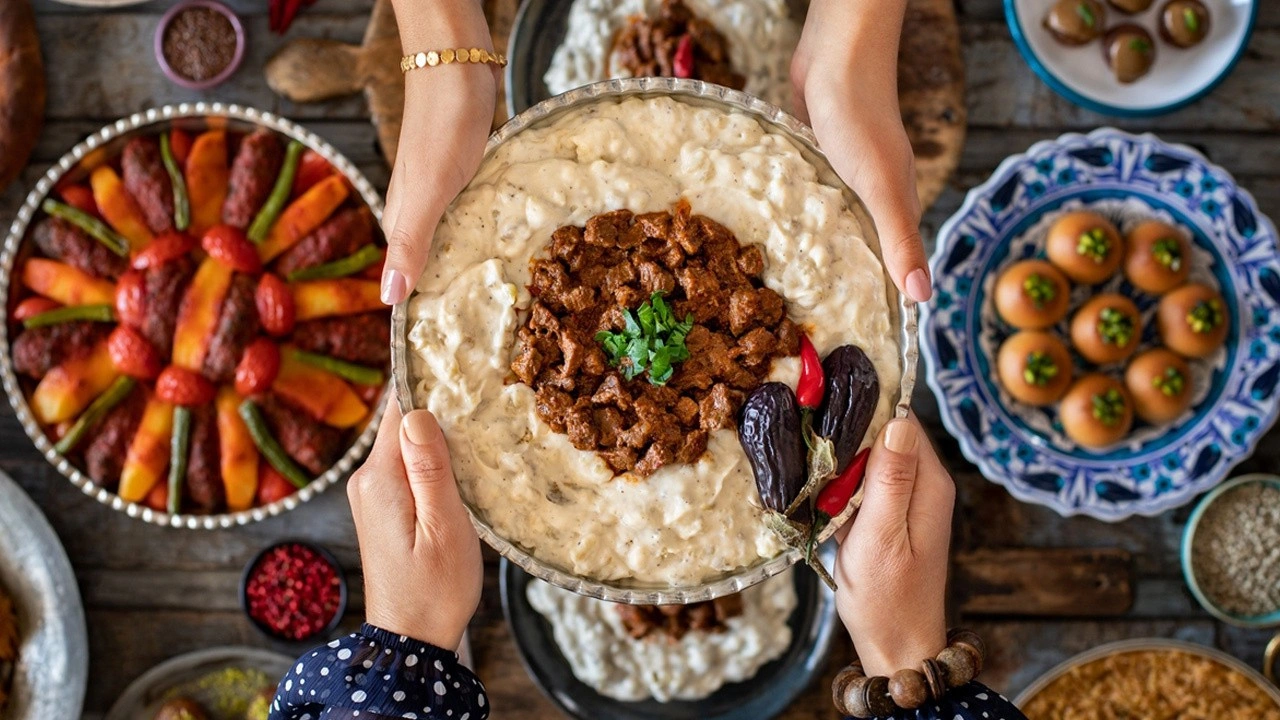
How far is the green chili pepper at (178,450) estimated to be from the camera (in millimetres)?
3518

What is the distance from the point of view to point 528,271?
2.47 meters

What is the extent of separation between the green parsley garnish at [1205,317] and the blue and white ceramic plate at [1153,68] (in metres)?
0.74

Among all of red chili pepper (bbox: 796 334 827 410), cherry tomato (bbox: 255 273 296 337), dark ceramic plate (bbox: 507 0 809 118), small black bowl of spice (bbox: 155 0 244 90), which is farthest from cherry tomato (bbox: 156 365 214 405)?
red chili pepper (bbox: 796 334 827 410)

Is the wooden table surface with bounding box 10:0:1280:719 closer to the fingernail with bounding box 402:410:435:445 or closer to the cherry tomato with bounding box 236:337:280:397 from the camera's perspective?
the cherry tomato with bounding box 236:337:280:397

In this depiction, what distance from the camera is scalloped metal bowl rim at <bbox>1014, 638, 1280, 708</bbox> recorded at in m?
3.68

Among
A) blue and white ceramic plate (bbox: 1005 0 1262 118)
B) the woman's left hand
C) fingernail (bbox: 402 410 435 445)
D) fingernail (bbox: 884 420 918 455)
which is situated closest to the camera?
fingernail (bbox: 402 410 435 445)

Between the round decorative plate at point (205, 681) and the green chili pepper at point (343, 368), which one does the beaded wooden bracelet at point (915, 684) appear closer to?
the green chili pepper at point (343, 368)

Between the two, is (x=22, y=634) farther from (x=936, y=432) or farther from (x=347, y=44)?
(x=936, y=432)

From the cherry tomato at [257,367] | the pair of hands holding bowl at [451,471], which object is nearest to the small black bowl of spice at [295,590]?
the cherry tomato at [257,367]

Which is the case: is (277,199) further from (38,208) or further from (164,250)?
(38,208)

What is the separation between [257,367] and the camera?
137 inches

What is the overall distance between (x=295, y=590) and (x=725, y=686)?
1.58 metres

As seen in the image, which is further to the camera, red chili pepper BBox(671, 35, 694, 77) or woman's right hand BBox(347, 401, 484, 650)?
red chili pepper BBox(671, 35, 694, 77)

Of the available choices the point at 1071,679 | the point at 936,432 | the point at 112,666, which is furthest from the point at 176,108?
the point at 1071,679
